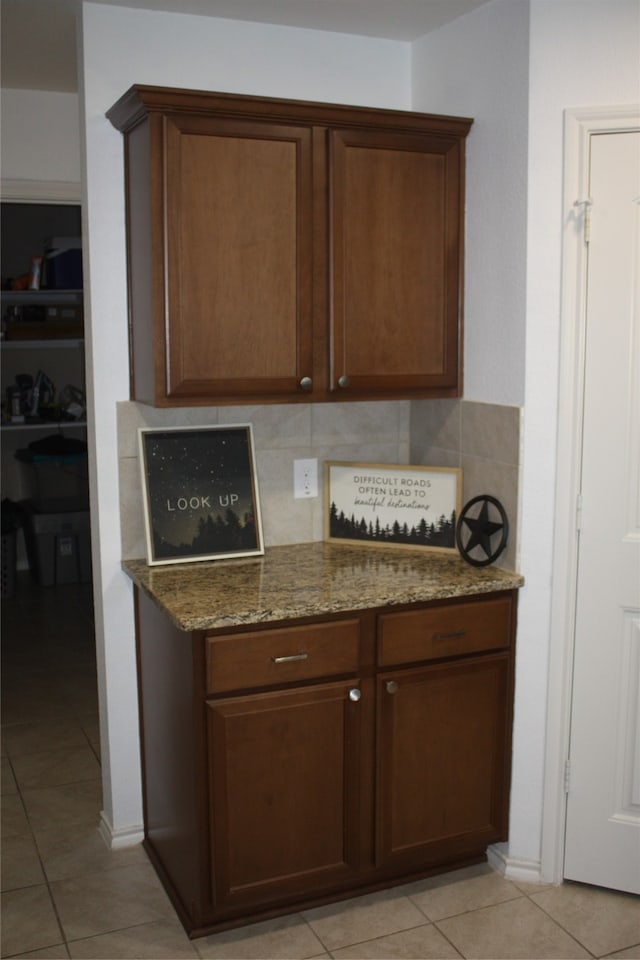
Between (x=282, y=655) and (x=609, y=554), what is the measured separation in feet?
2.95

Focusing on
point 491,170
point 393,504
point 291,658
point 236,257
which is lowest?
point 291,658

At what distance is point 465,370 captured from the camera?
2828mm

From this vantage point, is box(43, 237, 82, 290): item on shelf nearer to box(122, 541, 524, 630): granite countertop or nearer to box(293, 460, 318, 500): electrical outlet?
box(293, 460, 318, 500): electrical outlet

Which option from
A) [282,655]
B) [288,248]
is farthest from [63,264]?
[282,655]

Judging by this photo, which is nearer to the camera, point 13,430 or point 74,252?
point 74,252

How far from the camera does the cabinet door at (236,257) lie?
2.44 metres

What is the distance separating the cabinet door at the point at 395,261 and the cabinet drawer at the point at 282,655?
70cm

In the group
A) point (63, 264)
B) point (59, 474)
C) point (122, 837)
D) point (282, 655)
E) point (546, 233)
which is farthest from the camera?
point (59, 474)

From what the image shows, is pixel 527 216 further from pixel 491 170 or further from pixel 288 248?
pixel 288 248

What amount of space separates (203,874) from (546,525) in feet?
4.13

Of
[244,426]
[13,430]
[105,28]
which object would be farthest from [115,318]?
[13,430]

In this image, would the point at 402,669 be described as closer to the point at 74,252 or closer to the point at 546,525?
the point at 546,525

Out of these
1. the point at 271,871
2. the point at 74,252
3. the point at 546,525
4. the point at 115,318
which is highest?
the point at 74,252

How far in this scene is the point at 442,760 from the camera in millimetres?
2627
